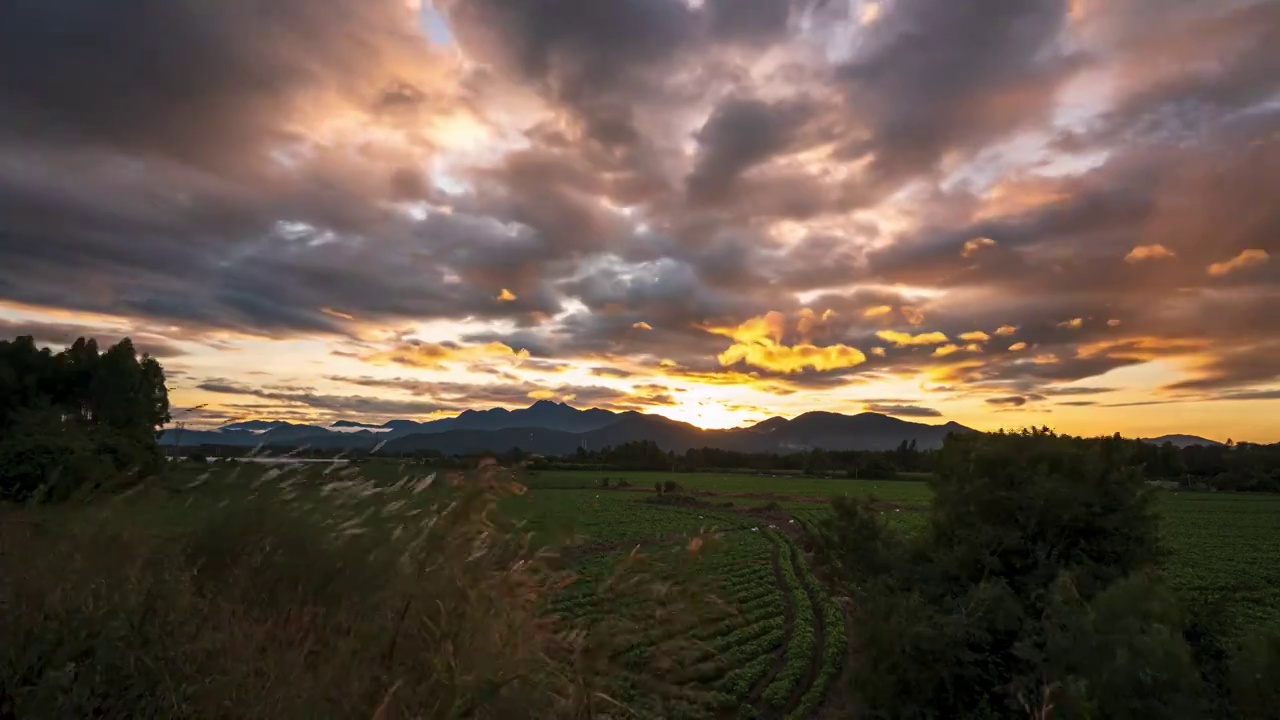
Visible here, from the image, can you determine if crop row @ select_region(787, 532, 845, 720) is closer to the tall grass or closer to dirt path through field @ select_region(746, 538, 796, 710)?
dirt path through field @ select_region(746, 538, 796, 710)

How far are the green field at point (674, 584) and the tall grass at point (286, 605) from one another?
5 centimetres

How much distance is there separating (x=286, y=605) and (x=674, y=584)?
109 inches

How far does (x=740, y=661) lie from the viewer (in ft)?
52.6

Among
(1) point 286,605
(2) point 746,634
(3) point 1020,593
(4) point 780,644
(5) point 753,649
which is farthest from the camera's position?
(2) point 746,634

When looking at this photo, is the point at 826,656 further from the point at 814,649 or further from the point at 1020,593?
the point at 1020,593

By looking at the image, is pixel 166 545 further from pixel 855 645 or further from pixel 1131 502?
pixel 1131 502

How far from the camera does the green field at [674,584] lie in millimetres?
4594

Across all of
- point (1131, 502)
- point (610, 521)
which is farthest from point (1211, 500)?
point (1131, 502)

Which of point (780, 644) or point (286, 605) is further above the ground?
point (286, 605)

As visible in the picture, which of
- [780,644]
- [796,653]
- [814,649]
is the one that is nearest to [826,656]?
[814,649]

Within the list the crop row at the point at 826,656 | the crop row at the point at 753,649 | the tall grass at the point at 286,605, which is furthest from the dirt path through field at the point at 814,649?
the tall grass at the point at 286,605

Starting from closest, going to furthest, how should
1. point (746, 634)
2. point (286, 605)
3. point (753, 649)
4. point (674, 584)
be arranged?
point (286, 605), point (674, 584), point (753, 649), point (746, 634)

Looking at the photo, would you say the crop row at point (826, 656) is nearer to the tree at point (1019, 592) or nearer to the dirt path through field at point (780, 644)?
the dirt path through field at point (780, 644)

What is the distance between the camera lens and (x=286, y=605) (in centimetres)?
458
